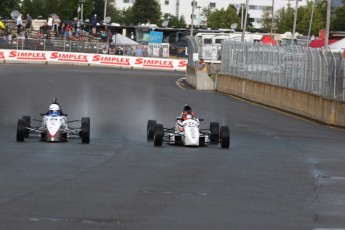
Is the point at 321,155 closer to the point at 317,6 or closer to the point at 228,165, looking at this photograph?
the point at 228,165

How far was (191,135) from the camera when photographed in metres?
23.9

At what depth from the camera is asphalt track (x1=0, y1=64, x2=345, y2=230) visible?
13.0 m

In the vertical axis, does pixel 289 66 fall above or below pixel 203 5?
below

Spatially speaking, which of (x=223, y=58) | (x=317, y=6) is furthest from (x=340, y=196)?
(x=317, y=6)

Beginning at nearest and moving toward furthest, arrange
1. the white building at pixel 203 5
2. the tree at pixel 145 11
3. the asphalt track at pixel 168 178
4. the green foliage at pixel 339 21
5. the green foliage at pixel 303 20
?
the asphalt track at pixel 168 178, the green foliage at pixel 339 21, the green foliage at pixel 303 20, the tree at pixel 145 11, the white building at pixel 203 5

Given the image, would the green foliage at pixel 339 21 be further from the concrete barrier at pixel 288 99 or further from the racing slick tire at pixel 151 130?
the racing slick tire at pixel 151 130

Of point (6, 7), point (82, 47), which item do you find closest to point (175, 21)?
point (6, 7)

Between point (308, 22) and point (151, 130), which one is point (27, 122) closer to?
point (151, 130)

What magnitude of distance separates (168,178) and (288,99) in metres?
24.1

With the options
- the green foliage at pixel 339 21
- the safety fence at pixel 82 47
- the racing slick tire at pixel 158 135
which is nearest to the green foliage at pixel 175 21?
the green foliage at pixel 339 21

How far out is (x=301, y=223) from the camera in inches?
511

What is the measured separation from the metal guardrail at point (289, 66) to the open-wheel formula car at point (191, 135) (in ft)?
35.6

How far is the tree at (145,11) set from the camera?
15550 centimetres

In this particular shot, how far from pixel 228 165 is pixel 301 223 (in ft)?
24.5
